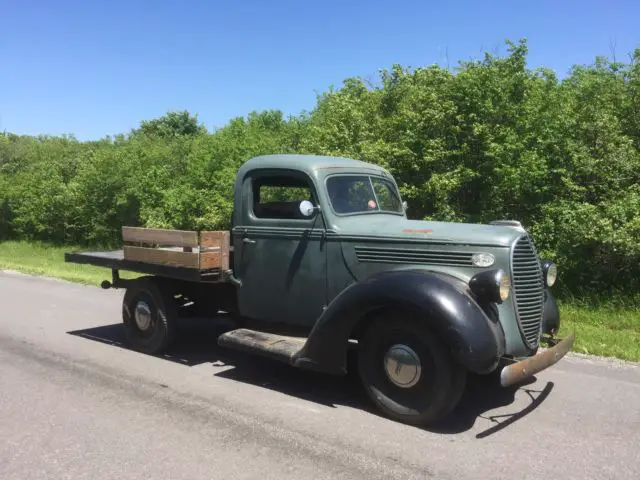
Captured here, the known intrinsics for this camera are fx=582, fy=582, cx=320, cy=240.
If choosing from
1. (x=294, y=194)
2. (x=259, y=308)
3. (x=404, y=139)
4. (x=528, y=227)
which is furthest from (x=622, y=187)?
(x=259, y=308)

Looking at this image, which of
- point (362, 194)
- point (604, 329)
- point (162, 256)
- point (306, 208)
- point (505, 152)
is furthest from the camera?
point (505, 152)

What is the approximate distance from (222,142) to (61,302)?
6499 millimetres

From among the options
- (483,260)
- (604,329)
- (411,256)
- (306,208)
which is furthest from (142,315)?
(604,329)

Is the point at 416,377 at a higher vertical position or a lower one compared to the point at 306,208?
lower

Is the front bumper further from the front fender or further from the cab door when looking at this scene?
the cab door

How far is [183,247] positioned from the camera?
598cm

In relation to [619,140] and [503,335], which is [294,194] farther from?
[619,140]

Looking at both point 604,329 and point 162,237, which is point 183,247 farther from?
point 604,329

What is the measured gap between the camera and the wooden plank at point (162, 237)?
583 centimetres

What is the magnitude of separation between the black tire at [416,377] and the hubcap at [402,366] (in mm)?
27

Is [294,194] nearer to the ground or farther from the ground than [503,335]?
farther from the ground

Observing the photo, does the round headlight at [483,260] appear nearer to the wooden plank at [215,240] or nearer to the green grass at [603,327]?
the wooden plank at [215,240]

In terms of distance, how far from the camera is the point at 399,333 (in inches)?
176

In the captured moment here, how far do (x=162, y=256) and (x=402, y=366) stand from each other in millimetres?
2974
